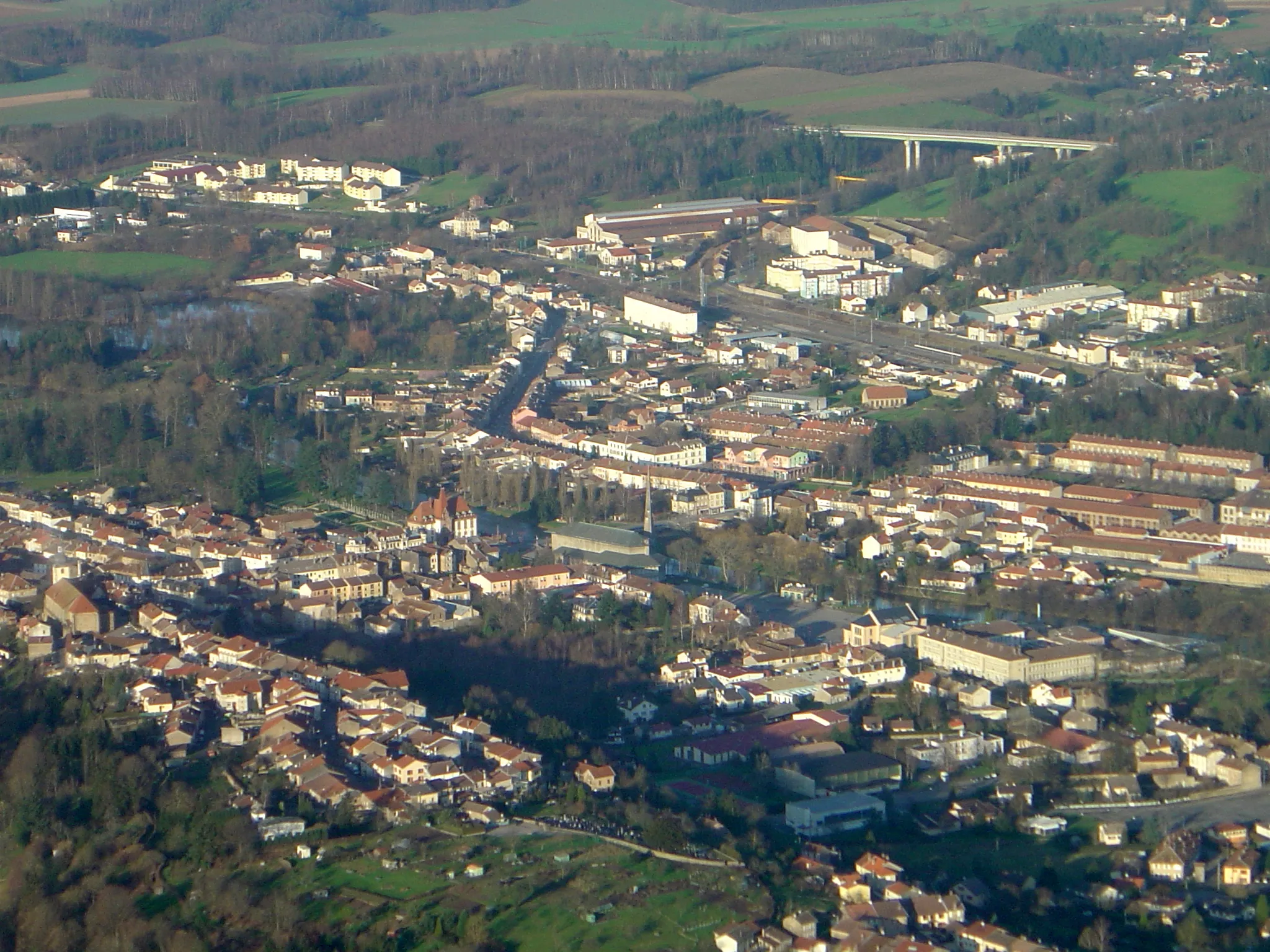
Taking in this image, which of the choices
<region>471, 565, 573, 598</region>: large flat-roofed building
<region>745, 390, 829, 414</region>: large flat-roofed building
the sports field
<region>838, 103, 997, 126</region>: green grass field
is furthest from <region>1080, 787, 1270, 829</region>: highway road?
the sports field

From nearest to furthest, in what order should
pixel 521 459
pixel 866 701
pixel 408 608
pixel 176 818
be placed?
pixel 176 818 < pixel 866 701 < pixel 408 608 < pixel 521 459

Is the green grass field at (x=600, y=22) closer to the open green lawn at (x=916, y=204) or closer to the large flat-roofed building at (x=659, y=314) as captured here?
the open green lawn at (x=916, y=204)

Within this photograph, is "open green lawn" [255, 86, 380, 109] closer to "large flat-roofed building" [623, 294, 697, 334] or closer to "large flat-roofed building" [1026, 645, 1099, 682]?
"large flat-roofed building" [623, 294, 697, 334]

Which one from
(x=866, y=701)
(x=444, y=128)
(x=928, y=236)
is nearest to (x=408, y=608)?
(x=866, y=701)

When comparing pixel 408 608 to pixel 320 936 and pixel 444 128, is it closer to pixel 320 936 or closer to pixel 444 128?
pixel 320 936

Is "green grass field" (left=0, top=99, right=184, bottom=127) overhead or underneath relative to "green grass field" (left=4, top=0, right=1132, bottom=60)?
underneath

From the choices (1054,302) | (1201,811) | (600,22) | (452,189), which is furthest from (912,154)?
(1201,811)
